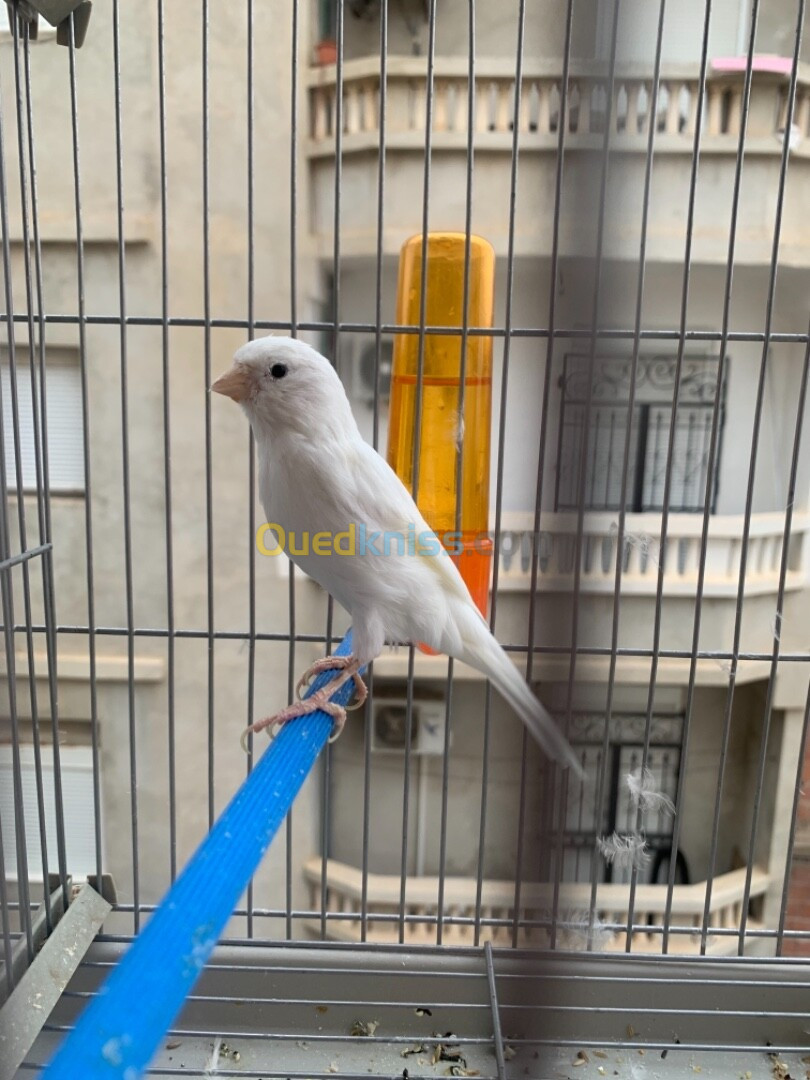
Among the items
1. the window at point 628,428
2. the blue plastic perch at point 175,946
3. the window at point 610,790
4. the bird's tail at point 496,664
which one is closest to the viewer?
the blue plastic perch at point 175,946

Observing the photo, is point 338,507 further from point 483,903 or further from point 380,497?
point 483,903

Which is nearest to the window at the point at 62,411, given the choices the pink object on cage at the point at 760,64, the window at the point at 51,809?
the window at the point at 51,809

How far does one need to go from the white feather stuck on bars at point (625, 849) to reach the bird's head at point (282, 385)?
21.1 inches

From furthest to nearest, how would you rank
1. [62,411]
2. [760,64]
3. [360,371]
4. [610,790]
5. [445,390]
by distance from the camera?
[360,371] → [62,411] → [760,64] → [610,790] → [445,390]

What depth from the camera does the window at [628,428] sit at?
420mm

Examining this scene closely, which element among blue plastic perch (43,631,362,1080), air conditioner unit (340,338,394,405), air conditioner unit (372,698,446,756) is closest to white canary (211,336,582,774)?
blue plastic perch (43,631,362,1080)

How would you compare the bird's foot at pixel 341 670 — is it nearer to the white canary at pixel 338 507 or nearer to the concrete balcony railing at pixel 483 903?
the white canary at pixel 338 507

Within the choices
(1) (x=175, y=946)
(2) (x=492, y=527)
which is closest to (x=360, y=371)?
(2) (x=492, y=527)

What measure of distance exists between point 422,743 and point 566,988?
6.34 ft

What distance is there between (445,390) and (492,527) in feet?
2.15

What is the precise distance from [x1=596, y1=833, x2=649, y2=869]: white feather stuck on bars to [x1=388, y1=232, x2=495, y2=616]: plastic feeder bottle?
36 centimetres

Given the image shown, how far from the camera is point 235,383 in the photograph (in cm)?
75

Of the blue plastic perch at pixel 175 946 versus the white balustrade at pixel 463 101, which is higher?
the white balustrade at pixel 463 101

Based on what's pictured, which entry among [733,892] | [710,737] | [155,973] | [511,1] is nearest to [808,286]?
[511,1]
